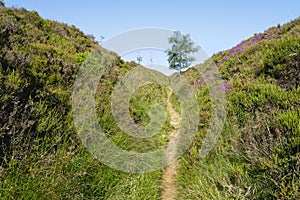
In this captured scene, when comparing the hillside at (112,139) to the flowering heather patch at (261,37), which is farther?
the flowering heather patch at (261,37)

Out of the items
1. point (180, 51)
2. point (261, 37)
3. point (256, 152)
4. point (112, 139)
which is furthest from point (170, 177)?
Result: point (180, 51)

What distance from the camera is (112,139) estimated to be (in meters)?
5.55

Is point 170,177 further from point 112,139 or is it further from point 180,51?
point 180,51

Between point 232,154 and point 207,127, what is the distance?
7.36 feet

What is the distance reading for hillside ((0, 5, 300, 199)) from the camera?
3.67m

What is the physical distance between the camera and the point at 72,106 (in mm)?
5660

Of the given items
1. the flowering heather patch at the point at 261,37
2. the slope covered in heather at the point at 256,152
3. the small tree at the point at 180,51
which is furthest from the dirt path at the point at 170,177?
the small tree at the point at 180,51

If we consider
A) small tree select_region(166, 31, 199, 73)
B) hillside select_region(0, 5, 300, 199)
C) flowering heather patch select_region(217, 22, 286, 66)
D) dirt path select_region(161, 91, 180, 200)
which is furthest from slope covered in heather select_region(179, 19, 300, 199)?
small tree select_region(166, 31, 199, 73)

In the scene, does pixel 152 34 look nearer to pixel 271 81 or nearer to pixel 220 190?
pixel 271 81

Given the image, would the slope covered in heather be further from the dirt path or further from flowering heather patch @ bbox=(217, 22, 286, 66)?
flowering heather patch @ bbox=(217, 22, 286, 66)

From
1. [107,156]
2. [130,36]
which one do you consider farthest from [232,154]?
[130,36]

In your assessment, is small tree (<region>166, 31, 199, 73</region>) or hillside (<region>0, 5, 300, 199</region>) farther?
small tree (<region>166, 31, 199, 73</region>)

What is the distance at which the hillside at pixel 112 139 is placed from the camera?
367 centimetres

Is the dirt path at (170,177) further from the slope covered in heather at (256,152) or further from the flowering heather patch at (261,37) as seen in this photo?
the flowering heather patch at (261,37)
